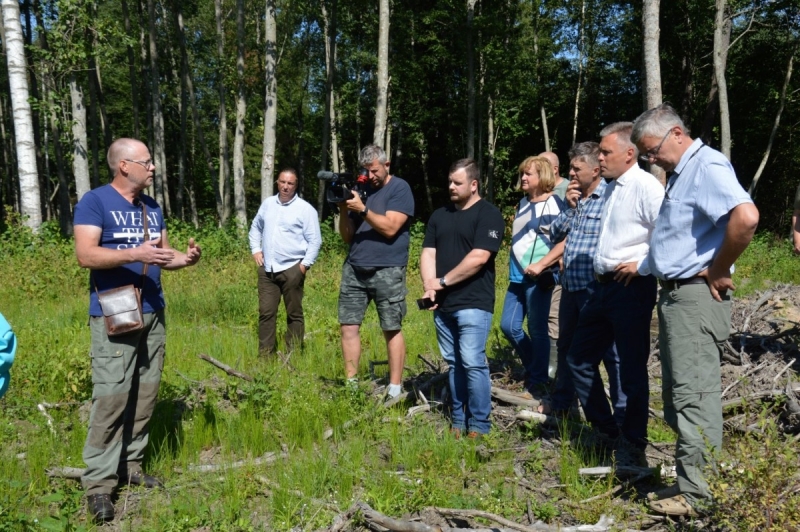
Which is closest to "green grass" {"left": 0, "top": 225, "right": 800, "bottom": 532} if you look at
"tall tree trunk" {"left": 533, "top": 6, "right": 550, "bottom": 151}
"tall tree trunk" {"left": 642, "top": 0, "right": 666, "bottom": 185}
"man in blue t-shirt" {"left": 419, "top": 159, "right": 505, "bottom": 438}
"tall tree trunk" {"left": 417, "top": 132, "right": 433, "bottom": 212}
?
"man in blue t-shirt" {"left": 419, "top": 159, "right": 505, "bottom": 438}

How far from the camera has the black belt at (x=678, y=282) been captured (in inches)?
135

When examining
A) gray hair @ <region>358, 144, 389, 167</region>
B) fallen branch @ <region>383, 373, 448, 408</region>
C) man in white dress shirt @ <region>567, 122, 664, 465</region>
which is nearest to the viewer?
man in white dress shirt @ <region>567, 122, 664, 465</region>

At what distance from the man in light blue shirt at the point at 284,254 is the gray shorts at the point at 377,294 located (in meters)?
1.43

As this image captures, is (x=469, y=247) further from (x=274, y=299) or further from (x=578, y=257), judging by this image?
(x=274, y=299)

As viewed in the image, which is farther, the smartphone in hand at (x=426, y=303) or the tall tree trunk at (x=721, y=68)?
the tall tree trunk at (x=721, y=68)

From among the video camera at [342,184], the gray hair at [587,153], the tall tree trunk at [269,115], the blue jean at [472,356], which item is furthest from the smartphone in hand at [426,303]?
the tall tree trunk at [269,115]

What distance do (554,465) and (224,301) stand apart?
6.48 m

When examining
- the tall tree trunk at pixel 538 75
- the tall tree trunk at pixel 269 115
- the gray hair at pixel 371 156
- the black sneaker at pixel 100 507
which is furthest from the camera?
the tall tree trunk at pixel 538 75

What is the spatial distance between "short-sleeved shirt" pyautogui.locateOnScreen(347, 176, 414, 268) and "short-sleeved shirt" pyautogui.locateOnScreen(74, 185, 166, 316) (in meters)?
1.84

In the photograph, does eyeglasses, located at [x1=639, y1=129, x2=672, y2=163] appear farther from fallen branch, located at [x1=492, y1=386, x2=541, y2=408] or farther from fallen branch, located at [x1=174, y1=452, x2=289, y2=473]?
fallen branch, located at [x1=174, y1=452, x2=289, y2=473]

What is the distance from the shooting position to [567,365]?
4.87m

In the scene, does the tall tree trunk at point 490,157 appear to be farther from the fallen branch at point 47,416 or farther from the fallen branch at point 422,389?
the fallen branch at point 47,416

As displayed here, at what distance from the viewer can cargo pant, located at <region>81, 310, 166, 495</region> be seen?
12.7 feet

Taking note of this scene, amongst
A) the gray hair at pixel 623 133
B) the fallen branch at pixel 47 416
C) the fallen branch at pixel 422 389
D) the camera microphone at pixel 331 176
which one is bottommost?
the fallen branch at pixel 422 389
